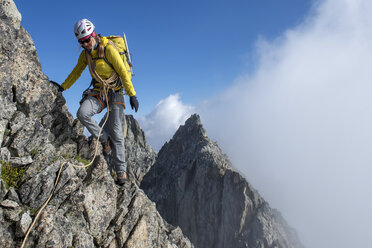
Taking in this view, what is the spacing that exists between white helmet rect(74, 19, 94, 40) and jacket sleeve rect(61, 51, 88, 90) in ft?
4.74

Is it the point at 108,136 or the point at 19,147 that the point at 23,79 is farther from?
the point at 108,136

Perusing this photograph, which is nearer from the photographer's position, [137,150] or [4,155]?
[4,155]

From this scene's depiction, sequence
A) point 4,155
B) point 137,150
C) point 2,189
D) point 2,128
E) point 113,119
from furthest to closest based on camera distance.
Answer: point 137,150 < point 113,119 < point 2,128 < point 4,155 < point 2,189

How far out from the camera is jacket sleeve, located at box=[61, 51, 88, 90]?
11.4 m

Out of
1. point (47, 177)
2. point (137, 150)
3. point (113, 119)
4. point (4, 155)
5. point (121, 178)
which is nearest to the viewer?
point (4, 155)

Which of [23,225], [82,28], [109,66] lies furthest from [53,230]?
[82,28]

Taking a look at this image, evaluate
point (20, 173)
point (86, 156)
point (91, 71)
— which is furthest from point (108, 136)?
point (20, 173)

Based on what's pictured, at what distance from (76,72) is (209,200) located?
50468mm

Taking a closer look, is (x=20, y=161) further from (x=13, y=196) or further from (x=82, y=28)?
(x=82, y=28)

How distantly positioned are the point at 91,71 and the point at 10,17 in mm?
4581

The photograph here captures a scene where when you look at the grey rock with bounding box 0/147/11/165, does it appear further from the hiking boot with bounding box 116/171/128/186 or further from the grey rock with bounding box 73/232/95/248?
the hiking boot with bounding box 116/171/128/186

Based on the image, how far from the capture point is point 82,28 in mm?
9922

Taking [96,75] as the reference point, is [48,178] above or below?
below

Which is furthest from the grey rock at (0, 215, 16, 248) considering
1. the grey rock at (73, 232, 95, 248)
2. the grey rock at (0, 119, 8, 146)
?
the grey rock at (0, 119, 8, 146)
